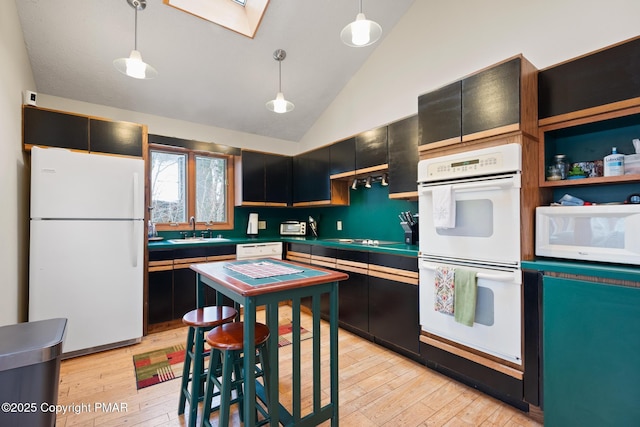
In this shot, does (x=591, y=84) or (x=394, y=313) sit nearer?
(x=591, y=84)

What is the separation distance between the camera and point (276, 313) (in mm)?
1488

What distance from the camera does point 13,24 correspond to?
6.95 feet

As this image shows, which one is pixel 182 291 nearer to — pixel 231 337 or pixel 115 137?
pixel 115 137

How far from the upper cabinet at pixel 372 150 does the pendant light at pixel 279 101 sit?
88 cm

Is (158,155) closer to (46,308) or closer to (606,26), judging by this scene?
(46,308)

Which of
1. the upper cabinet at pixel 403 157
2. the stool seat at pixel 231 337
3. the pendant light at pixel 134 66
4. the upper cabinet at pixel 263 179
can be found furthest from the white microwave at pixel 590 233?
the upper cabinet at pixel 263 179

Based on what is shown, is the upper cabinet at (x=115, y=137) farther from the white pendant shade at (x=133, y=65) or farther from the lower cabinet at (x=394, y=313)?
the lower cabinet at (x=394, y=313)

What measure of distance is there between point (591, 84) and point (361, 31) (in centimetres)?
145

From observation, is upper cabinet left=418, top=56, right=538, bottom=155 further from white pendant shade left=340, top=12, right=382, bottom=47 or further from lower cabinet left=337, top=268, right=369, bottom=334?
lower cabinet left=337, top=268, right=369, bottom=334

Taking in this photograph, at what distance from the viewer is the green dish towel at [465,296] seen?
191 centimetres

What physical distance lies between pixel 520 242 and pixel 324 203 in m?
2.36

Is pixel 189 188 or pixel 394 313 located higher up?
pixel 189 188

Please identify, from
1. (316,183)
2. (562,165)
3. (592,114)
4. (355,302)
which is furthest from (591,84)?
(316,183)

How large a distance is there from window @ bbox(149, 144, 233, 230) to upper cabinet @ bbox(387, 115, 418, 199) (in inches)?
97.7
